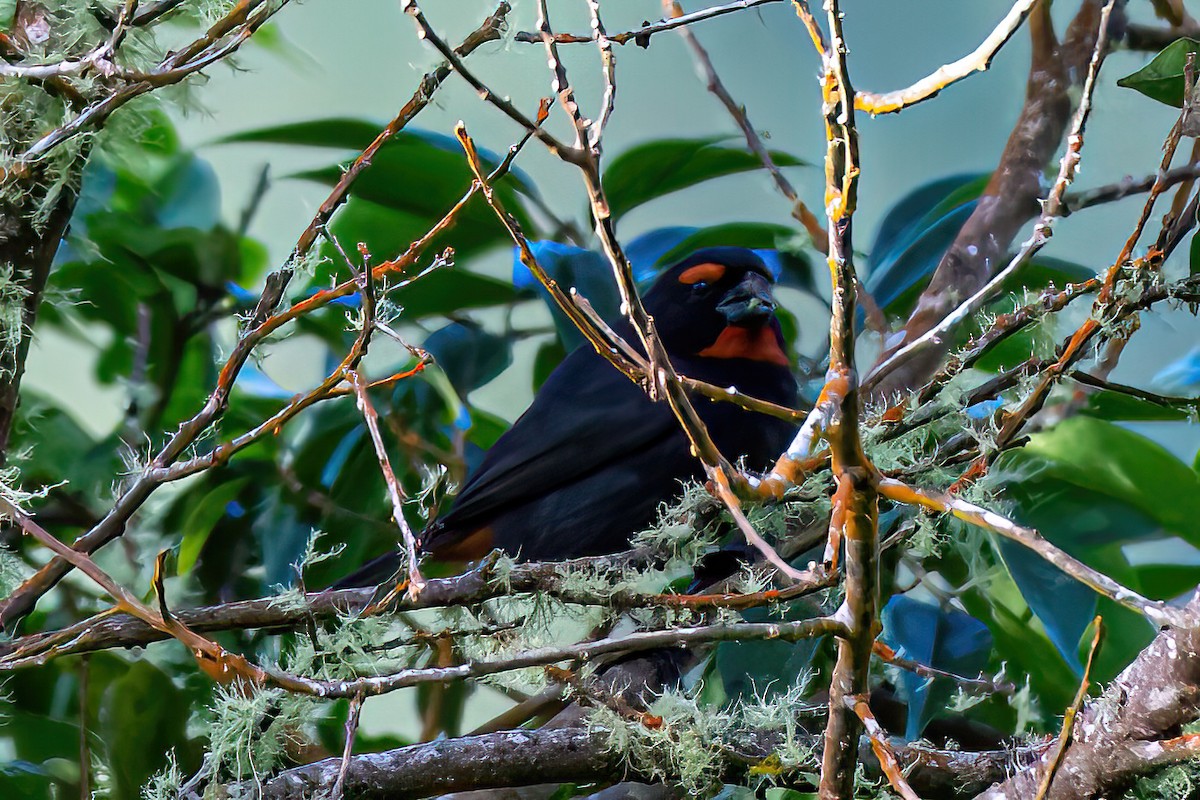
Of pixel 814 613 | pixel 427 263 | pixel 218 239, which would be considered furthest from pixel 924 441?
pixel 218 239

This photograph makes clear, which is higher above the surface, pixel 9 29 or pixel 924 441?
pixel 9 29

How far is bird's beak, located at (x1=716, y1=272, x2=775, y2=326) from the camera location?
3.32 feet

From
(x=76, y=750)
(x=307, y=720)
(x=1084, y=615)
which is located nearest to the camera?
(x=307, y=720)

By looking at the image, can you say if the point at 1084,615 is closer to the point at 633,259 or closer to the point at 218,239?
the point at 633,259

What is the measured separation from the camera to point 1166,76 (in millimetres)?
854

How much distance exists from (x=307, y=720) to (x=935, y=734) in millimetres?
517

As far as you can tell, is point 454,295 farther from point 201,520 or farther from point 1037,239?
point 1037,239

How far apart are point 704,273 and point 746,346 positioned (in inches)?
3.1

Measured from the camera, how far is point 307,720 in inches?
30.0

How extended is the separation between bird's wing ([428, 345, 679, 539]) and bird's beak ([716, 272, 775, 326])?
0.11 m

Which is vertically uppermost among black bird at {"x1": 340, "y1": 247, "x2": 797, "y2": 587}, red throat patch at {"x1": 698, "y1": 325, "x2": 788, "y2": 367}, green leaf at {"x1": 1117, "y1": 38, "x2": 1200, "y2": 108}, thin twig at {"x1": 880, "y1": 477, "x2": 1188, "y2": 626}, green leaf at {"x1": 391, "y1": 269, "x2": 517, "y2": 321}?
green leaf at {"x1": 391, "y1": 269, "x2": 517, "y2": 321}

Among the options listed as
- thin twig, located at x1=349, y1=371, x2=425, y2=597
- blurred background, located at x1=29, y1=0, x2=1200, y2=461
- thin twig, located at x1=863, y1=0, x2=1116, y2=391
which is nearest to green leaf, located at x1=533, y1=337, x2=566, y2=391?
blurred background, located at x1=29, y1=0, x2=1200, y2=461

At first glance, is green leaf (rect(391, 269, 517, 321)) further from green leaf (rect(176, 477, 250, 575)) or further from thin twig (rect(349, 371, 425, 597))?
thin twig (rect(349, 371, 425, 597))

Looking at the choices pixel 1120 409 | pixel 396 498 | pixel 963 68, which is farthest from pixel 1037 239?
pixel 1120 409
